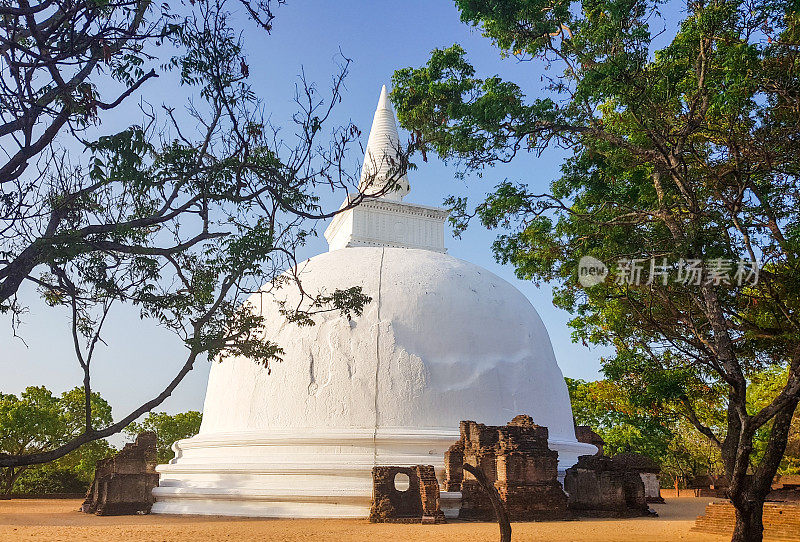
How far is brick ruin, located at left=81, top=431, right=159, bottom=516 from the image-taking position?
1405 centimetres

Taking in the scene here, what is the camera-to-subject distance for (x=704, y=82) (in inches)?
334

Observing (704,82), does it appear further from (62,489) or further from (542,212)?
(62,489)

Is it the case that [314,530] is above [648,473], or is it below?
below

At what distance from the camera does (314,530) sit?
11.1 metres

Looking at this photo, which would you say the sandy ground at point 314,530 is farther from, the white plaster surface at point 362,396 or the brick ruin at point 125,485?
the white plaster surface at point 362,396

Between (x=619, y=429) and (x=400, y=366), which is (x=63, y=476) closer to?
(x=400, y=366)

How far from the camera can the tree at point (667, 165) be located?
8117 mm

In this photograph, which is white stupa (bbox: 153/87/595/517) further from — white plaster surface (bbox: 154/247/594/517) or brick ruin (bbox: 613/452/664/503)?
brick ruin (bbox: 613/452/664/503)

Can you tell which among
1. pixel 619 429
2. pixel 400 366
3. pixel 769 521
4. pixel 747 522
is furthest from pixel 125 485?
pixel 619 429

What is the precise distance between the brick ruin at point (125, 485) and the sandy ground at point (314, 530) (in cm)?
56

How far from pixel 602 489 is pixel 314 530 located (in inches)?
234

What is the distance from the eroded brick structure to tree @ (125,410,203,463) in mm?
20711

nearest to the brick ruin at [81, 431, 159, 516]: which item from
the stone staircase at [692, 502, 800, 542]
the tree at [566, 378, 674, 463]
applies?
the stone staircase at [692, 502, 800, 542]

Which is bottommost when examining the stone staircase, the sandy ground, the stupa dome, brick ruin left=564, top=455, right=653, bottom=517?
the sandy ground
